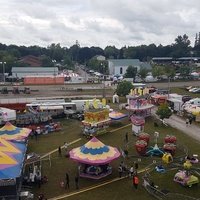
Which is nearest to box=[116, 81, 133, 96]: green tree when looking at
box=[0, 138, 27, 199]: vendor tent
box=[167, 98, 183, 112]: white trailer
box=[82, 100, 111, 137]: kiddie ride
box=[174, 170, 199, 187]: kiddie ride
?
box=[167, 98, 183, 112]: white trailer

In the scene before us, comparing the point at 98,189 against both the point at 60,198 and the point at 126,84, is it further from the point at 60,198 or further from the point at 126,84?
the point at 126,84

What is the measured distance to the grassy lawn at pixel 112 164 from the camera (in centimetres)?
2334

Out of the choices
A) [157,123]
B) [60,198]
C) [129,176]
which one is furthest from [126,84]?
[60,198]

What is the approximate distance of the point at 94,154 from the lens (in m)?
26.3

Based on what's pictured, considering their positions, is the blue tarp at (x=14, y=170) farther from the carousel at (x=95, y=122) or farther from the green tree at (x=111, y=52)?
the green tree at (x=111, y=52)

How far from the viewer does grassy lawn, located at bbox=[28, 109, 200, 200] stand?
76.6 ft

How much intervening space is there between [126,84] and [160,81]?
2791 centimetres

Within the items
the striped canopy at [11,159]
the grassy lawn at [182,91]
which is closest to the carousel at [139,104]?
the striped canopy at [11,159]

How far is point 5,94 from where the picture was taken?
65438mm

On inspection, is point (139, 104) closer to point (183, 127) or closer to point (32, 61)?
point (183, 127)

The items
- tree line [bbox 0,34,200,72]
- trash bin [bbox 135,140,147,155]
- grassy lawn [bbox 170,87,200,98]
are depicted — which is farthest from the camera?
tree line [bbox 0,34,200,72]

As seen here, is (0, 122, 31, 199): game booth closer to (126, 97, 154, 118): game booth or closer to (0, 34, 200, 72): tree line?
(126, 97, 154, 118): game booth

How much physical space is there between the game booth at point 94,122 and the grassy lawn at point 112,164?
78 cm

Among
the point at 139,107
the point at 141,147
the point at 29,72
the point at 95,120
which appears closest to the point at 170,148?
the point at 141,147
